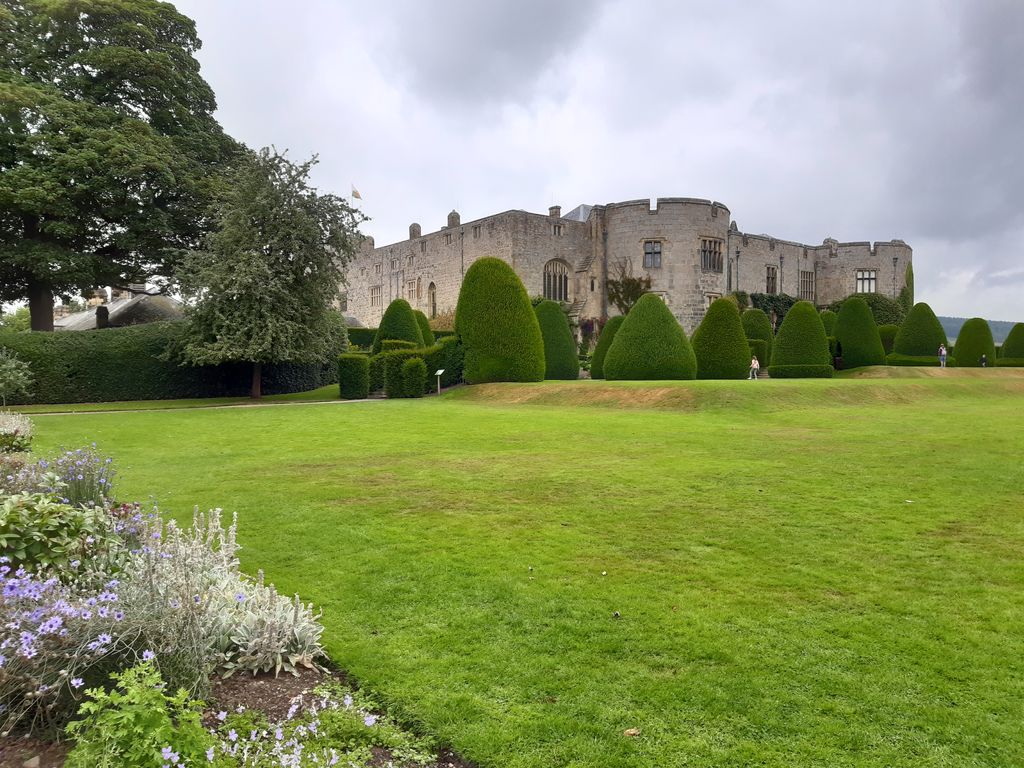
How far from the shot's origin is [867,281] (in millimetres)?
49688

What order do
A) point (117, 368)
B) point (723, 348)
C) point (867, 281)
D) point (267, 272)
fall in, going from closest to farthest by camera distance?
1. point (267, 272)
2. point (117, 368)
3. point (723, 348)
4. point (867, 281)

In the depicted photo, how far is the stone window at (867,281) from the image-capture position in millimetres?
49469

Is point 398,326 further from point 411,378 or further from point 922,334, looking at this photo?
point 922,334

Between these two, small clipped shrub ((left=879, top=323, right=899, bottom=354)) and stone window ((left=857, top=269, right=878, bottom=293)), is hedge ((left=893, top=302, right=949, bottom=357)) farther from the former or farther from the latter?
stone window ((left=857, top=269, right=878, bottom=293))

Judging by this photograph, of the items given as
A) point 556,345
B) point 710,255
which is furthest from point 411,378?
point 710,255

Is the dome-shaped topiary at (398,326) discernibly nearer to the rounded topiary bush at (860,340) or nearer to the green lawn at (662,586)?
the green lawn at (662,586)

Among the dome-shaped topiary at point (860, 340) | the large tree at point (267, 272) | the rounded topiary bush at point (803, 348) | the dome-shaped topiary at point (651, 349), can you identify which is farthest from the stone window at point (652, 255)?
the large tree at point (267, 272)

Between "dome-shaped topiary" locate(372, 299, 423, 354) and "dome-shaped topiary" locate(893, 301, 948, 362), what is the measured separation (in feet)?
78.3

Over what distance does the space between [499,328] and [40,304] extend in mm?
18753

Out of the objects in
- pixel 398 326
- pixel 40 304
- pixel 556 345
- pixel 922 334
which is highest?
pixel 40 304

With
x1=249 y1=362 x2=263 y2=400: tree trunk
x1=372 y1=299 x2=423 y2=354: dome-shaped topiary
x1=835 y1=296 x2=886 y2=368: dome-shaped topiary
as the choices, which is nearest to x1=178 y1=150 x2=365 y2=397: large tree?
x1=249 y1=362 x2=263 y2=400: tree trunk

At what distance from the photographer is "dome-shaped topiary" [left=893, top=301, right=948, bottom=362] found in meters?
31.2

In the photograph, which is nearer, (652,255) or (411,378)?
(411,378)

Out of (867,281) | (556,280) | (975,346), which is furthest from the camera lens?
(867,281)
